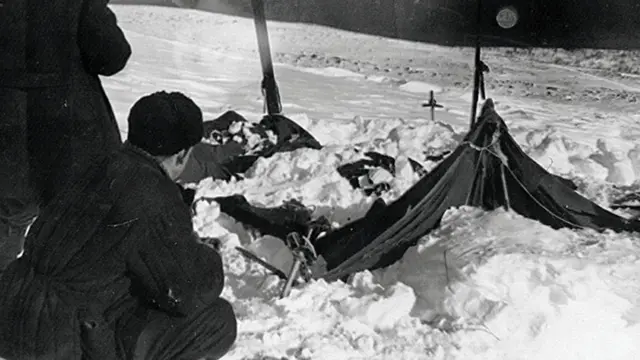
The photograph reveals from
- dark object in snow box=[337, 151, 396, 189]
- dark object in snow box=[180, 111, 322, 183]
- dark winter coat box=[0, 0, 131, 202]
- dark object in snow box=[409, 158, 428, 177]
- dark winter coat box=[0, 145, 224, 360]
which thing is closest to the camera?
dark winter coat box=[0, 145, 224, 360]

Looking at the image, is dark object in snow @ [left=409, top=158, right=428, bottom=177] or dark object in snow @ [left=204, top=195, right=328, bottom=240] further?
dark object in snow @ [left=409, top=158, right=428, bottom=177]

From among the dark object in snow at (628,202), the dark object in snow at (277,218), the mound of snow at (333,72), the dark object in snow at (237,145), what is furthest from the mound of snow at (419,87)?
the dark object in snow at (277,218)

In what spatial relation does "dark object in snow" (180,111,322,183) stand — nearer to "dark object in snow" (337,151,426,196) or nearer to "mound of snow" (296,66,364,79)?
"dark object in snow" (337,151,426,196)

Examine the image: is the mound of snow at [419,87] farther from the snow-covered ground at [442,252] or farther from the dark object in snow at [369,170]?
the dark object in snow at [369,170]

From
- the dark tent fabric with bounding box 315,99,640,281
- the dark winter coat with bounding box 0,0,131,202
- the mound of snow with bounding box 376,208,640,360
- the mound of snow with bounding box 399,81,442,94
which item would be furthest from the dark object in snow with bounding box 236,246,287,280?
the mound of snow with bounding box 399,81,442,94

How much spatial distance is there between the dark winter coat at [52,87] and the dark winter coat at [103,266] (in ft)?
2.76

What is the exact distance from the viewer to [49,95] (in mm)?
2557

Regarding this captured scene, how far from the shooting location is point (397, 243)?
3307 millimetres

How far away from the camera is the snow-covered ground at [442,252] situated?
104 inches

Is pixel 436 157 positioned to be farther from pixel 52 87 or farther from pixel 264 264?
pixel 52 87

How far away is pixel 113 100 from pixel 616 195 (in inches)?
199

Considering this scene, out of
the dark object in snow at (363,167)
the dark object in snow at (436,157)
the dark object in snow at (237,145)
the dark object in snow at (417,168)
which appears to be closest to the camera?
the dark object in snow at (363,167)

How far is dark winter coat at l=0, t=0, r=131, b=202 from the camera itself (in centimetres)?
247

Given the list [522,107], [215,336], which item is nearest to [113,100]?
[522,107]
